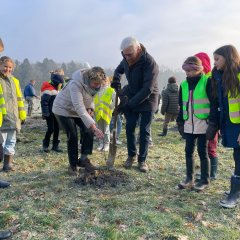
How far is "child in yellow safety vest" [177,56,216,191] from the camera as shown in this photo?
4.96m

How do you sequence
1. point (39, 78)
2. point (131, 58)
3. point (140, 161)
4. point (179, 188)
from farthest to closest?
point (39, 78) < point (140, 161) < point (131, 58) < point (179, 188)

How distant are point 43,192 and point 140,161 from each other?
209cm

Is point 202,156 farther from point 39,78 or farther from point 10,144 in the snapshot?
point 39,78

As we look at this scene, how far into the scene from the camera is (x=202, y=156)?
5.16 meters

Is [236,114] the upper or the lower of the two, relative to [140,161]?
upper

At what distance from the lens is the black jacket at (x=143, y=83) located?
5984 millimetres

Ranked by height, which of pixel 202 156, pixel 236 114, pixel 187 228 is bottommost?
pixel 187 228

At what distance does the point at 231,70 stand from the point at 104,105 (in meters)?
4.11

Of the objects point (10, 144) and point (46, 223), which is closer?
point (46, 223)

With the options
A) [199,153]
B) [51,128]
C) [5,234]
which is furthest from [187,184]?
[51,128]

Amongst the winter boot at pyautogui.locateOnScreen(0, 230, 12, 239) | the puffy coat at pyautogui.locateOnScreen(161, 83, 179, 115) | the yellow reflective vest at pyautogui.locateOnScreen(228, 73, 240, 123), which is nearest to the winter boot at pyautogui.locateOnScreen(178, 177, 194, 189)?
the yellow reflective vest at pyautogui.locateOnScreen(228, 73, 240, 123)

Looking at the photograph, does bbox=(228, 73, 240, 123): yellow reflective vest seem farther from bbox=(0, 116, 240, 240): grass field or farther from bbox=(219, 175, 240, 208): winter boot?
bbox=(0, 116, 240, 240): grass field

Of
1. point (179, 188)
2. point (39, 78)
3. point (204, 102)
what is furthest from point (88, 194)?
point (39, 78)

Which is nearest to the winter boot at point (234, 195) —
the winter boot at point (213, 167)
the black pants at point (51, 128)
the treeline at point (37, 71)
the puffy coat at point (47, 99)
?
the winter boot at point (213, 167)
